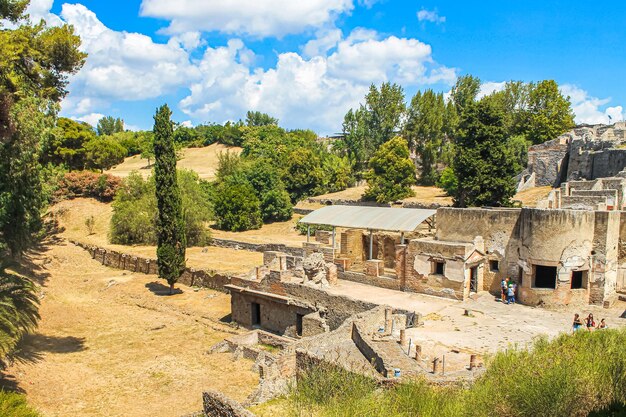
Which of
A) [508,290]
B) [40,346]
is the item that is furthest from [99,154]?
[508,290]

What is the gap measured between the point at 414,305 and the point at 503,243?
464 centimetres

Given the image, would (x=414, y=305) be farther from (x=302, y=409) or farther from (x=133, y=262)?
(x=133, y=262)

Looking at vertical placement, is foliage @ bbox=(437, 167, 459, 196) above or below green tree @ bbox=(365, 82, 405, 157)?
below

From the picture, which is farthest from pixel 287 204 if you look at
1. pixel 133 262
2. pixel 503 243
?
pixel 503 243

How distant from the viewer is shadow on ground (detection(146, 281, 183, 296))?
27886 mm

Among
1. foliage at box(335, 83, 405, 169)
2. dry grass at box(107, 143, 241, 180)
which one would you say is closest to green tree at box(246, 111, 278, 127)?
dry grass at box(107, 143, 241, 180)

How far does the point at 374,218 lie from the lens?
75.5ft

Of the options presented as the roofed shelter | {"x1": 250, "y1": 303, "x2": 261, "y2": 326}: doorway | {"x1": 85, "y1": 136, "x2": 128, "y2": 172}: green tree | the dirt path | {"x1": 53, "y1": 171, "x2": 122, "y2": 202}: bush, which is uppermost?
{"x1": 85, "y1": 136, "x2": 128, "y2": 172}: green tree

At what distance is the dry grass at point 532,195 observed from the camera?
35025 millimetres

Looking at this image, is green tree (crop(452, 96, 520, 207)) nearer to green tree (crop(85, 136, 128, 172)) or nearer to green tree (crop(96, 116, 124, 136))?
green tree (crop(85, 136, 128, 172))

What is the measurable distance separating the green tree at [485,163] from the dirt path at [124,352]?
54.6 feet

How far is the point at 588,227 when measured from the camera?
18.1m

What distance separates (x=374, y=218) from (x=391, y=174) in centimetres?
2582

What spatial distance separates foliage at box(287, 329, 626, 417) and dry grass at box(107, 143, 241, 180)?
182 feet
